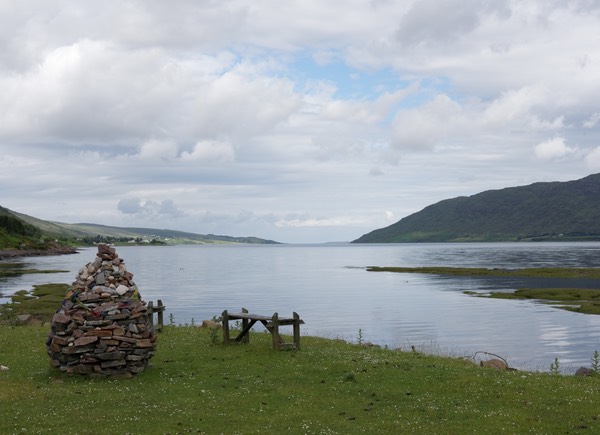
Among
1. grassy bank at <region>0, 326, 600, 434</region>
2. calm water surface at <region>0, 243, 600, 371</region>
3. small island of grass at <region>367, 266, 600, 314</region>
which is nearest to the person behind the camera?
grassy bank at <region>0, 326, 600, 434</region>

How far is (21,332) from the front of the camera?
39969 mm

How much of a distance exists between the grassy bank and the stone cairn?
72 centimetres

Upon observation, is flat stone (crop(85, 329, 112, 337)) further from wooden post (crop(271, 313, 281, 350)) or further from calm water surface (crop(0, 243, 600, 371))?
calm water surface (crop(0, 243, 600, 371))

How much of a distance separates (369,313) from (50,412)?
179 ft

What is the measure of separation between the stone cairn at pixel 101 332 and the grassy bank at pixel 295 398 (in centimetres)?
72

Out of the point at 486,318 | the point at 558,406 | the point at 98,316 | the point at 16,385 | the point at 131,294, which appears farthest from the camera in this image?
the point at 486,318

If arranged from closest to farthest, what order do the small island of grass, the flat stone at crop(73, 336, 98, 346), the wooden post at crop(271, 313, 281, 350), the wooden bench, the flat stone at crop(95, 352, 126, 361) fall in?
the flat stone at crop(73, 336, 98, 346) < the flat stone at crop(95, 352, 126, 361) < the wooden post at crop(271, 313, 281, 350) < the wooden bench < the small island of grass

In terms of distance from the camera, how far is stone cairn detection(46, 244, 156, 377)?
25328 mm

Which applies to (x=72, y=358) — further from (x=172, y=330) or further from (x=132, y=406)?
(x=172, y=330)

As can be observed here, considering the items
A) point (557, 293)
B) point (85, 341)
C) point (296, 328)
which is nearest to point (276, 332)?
point (296, 328)

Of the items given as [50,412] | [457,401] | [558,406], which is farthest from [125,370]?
[558,406]

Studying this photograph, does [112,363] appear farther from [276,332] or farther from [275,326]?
[276,332]

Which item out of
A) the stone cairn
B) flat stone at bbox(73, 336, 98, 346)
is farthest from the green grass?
flat stone at bbox(73, 336, 98, 346)

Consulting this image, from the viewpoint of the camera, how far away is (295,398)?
2125 centimetres
